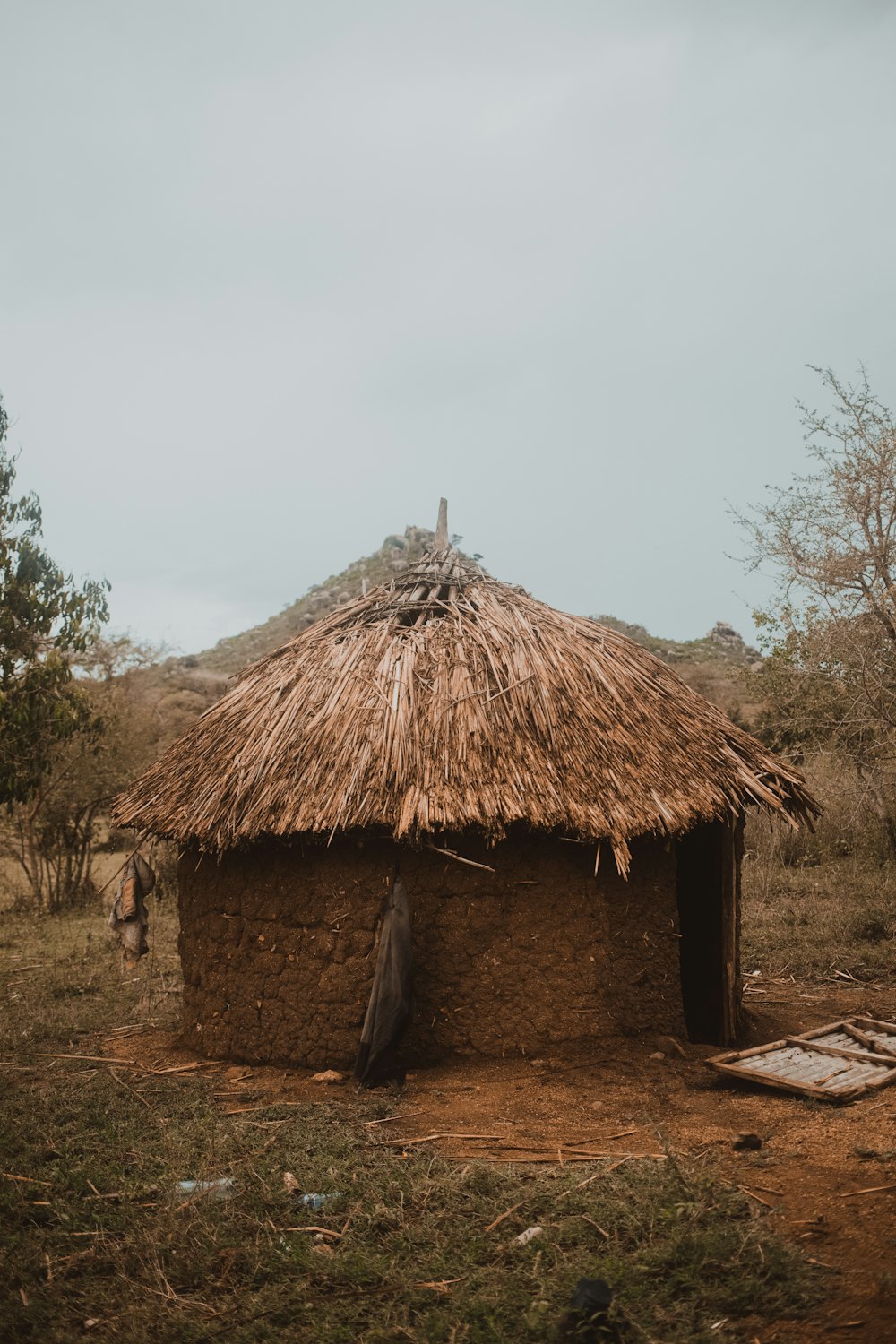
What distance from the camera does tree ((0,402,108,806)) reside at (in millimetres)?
10258

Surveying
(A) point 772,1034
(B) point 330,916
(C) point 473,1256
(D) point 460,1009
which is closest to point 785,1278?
(C) point 473,1256

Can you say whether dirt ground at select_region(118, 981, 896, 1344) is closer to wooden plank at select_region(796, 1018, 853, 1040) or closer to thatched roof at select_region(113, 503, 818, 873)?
wooden plank at select_region(796, 1018, 853, 1040)

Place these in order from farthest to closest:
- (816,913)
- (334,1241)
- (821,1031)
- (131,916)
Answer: (816,913)
(131,916)
(821,1031)
(334,1241)

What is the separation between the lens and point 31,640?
10.8 metres

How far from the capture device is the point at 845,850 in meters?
14.4

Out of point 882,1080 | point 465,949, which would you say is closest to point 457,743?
point 465,949

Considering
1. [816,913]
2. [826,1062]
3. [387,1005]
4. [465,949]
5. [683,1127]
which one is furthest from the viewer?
[816,913]

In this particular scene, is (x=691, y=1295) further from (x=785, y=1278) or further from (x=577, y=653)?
(x=577, y=653)

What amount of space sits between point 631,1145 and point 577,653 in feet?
11.1

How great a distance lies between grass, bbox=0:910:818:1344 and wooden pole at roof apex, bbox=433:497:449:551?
4.63 meters

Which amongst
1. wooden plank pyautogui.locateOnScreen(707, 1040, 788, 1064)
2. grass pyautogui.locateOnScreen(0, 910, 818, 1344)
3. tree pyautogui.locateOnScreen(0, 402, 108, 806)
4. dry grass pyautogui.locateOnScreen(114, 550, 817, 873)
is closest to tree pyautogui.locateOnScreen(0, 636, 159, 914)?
tree pyautogui.locateOnScreen(0, 402, 108, 806)

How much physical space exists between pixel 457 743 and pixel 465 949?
1261mm

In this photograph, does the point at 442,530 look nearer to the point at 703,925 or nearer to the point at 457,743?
the point at 457,743

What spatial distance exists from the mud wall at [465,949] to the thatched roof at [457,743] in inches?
12.0
